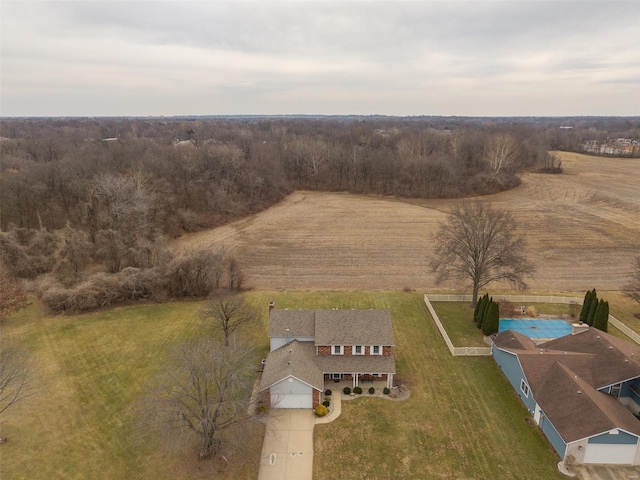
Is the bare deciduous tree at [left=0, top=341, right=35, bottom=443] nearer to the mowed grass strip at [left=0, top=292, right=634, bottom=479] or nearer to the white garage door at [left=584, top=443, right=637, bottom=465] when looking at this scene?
the mowed grass strip at [left=0, top=292, right=634, bottom=479]

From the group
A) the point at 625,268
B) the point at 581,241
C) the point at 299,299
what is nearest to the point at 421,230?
the point at 581,241

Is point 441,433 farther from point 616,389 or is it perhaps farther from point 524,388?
point 616,389

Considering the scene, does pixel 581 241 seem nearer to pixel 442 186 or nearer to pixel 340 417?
pixel 442 186

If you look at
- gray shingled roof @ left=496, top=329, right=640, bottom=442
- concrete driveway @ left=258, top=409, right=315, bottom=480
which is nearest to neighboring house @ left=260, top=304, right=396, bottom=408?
concrete driveway @ left=258, top=409, right=315, bottom=480

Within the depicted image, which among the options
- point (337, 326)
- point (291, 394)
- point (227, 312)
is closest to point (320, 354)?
point (337, 326)

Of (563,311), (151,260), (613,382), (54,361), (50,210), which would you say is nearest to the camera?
(613,382)

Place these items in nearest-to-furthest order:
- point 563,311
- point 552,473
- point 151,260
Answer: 1. point 552,473
2. point 563,311
3. point 151,260
